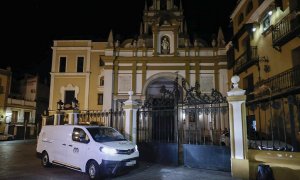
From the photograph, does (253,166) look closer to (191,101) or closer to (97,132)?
(191,101)

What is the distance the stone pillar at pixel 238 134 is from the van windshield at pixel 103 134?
4211 mm

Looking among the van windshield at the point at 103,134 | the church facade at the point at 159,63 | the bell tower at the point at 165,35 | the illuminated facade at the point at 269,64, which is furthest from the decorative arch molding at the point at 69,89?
the van windshield at the point at 103,134

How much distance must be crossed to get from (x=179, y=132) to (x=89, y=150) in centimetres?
405

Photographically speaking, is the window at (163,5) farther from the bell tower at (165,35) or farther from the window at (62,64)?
the window at (62,64)

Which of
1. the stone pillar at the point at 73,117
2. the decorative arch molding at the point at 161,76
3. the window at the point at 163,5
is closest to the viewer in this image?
the stone pillar at the point at 73,117

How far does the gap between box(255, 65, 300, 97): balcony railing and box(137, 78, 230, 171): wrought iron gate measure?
4298 millimetres

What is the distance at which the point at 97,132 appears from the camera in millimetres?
9094

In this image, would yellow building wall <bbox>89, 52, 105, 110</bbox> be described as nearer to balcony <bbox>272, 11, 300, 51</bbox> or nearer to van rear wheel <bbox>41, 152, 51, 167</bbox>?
van rear wheel <bbox>41, 152, 51, 167</bbox>

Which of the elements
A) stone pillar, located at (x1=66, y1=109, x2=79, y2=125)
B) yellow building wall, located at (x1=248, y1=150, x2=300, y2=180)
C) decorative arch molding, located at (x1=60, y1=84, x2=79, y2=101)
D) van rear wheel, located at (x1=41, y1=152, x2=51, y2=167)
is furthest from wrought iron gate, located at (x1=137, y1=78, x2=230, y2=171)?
decorative arch molding, located at (x1=60, y1=84, x2=79, y2=101)

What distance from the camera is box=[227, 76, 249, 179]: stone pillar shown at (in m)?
7.96

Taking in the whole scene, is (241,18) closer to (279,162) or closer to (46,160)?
(279,162)

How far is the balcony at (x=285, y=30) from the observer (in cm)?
1272

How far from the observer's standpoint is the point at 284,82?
13.8 m

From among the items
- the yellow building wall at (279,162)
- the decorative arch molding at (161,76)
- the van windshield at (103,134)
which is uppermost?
the decorative arch molding at (161,76)
